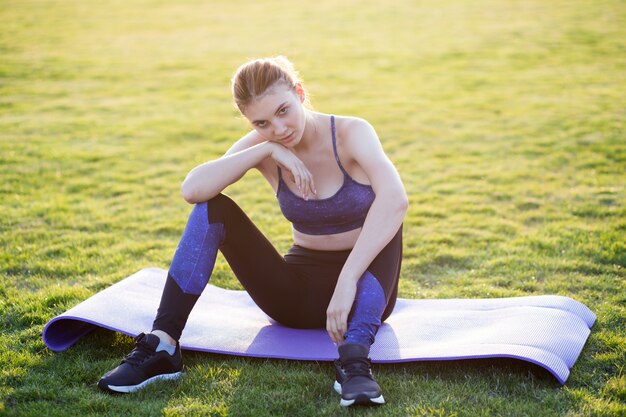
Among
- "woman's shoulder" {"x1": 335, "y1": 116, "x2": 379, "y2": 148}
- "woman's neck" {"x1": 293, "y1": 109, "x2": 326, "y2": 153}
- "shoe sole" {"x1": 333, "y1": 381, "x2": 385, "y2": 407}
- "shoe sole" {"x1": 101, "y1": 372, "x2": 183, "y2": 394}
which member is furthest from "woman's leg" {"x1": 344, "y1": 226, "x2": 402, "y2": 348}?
"shoe sole" {"x1": 101, "y1": 372, "x2": 183, "y2": 394}

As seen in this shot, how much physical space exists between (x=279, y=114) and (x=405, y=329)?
1412 millimetres

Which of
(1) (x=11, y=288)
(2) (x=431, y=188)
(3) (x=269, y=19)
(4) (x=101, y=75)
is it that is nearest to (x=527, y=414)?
(1) (x=11, y=288)

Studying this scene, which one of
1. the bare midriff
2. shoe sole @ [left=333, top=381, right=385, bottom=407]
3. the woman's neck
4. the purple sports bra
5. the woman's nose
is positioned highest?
the woman's nose

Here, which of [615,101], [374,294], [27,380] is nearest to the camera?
[374,294]

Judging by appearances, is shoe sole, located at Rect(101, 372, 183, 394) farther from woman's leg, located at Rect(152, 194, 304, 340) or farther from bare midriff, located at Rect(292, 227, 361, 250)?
bare midriff, located at Rect(292, 227, 361, 250)

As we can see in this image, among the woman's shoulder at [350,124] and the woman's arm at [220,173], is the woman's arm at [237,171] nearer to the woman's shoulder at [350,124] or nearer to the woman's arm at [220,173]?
the woman's arm at [220,173]

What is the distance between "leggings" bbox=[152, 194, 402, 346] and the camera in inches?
134

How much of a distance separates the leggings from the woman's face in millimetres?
426

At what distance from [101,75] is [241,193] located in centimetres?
878

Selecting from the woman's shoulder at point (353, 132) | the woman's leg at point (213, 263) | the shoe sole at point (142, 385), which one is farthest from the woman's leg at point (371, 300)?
the shoe sole at point (142, 385)

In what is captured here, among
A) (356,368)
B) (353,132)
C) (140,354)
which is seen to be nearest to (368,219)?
(353,132)

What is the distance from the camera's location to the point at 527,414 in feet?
10.4

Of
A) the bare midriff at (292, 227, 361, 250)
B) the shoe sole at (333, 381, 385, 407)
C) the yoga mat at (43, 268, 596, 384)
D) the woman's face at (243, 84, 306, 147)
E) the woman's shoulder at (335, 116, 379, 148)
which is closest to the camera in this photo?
the shoe sole at (333, 381, 385, 407)

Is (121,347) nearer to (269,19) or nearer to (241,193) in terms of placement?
(241,193)
